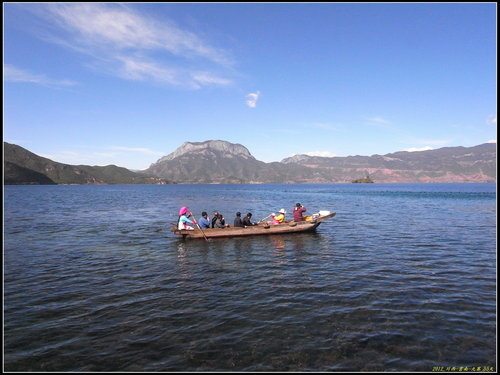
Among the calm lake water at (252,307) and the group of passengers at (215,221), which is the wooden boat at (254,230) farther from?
the calm lake water at (252,307)

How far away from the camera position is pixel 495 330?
10586 millimetres

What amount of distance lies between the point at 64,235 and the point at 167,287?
2124 centimetres

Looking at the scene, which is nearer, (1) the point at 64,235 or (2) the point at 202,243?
(2) the point at 202,243

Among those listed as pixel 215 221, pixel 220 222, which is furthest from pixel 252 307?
pixel 215 221

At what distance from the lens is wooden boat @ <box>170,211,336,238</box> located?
2730 cm

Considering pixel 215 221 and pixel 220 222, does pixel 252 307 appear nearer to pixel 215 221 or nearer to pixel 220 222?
pixel 220 222

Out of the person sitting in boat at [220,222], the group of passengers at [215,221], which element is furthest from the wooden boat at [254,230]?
the person sitting in boat at [220,222]

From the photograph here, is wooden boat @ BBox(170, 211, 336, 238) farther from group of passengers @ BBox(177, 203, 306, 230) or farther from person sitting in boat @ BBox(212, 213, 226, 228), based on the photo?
person sitting in boat @ BBox(212, 213, 226, 228)

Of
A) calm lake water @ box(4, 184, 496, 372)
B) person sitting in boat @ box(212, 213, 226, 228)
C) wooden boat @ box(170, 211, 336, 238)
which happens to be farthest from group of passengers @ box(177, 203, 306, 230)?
calm lake water @ box(4, 184, 496, 372)

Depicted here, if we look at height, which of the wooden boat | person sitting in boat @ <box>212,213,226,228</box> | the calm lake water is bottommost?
the calm lake water

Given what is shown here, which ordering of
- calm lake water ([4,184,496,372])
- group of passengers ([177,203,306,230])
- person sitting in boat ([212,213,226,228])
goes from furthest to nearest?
person sitting in boat ([212,213,226,228])
group of passengers ([177,203,306,230])
calm lake water ([4,184,496,372])

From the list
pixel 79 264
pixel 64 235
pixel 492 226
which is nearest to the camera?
pixel 79 264

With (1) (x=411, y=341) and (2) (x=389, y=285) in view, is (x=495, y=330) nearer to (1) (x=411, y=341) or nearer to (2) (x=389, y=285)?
(1) (x=411, y=341)

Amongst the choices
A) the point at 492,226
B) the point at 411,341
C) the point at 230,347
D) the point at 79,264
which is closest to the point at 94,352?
the point at 230,347
